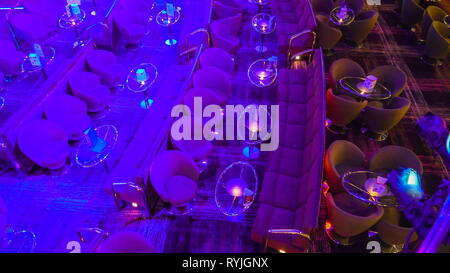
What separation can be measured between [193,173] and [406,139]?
139 inches

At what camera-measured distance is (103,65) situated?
586 centimetres

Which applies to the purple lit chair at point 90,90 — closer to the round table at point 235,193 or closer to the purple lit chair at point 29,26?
the purple lit chair at point 29,26

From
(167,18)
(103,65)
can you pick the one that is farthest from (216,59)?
(103,65)

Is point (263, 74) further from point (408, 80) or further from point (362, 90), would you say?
point (408, 80)

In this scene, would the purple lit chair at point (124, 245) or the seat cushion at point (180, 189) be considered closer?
the purple lit chair at point (124, 245)

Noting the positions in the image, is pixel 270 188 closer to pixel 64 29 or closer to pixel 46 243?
pixel 46 243

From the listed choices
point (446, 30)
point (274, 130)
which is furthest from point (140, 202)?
point (446, 30)

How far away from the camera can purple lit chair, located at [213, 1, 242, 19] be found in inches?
278

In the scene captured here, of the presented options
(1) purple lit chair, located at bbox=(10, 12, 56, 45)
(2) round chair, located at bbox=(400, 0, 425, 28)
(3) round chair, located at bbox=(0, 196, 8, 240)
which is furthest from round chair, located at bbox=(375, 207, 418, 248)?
(1) purple lit chair, located at bbox=(10, 12, 56, 45)

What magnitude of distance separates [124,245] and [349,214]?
98.3 inches

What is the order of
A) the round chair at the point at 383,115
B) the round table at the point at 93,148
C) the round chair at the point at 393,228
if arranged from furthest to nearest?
the round chair at the point at 383,115
the round table at the point at 93,148
the round chair at the point at 393,228

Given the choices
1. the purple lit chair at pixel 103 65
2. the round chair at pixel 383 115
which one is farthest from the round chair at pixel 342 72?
the purple lit chair at pixel 103 65

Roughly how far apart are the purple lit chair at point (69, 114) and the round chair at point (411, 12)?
6.96 m

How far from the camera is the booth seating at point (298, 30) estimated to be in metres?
6.56
